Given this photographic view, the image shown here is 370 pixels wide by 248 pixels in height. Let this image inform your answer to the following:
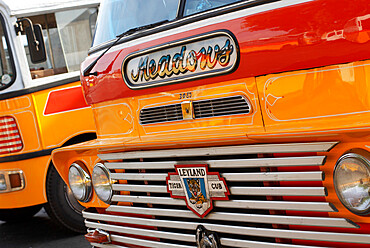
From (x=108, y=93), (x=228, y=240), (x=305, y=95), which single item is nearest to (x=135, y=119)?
(x=108, y=93)

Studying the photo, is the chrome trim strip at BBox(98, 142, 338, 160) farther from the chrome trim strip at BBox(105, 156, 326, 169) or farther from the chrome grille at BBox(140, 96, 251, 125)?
the chrome grille at BBox(140, 96, 251, 125)

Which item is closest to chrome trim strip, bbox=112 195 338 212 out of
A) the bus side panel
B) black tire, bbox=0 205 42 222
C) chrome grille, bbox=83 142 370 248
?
chrome grille, bbox=83 142 370 248

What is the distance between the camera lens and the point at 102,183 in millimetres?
3256

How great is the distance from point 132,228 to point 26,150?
2.96 metres

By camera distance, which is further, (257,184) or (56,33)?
(56,33)

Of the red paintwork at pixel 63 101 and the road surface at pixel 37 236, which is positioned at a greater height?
the red paintwork at pixel 63 101

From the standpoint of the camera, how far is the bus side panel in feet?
18.7

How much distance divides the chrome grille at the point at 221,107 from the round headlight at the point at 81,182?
3.47 ft

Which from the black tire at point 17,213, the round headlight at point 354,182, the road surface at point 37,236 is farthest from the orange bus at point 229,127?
the black tire at point 17,213

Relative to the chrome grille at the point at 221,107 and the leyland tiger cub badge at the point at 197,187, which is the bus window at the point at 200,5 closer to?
the chrome grille at the point at 221,107

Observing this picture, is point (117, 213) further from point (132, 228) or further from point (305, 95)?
point (305, 95)

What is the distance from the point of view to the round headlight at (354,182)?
2062 mm

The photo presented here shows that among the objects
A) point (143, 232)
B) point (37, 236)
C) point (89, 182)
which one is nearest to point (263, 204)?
point (143, 232)

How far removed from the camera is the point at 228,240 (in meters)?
2.58
